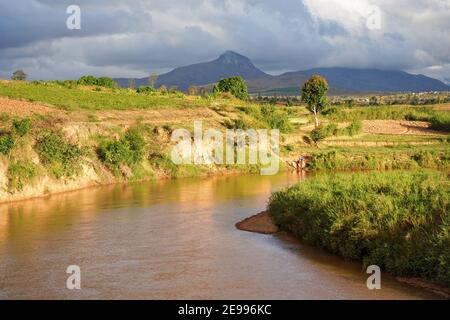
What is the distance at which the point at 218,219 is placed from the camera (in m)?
26.7

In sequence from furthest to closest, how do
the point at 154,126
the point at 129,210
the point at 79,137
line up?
the point at 154,126
the point at 79,137
the point at 129,210

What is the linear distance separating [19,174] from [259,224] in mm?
14590

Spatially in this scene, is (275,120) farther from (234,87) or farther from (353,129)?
Answer: (234,87)

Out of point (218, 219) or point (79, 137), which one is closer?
point (218, 219)

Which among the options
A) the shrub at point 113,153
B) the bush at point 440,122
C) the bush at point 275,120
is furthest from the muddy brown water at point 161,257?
the bush at point 440,122

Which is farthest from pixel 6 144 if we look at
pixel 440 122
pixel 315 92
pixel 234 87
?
pixel 234 87

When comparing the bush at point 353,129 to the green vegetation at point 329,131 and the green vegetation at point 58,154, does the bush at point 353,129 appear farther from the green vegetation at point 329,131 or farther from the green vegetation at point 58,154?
the green vegetation at point 58,154

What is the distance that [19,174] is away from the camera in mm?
32719

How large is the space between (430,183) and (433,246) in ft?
19.7

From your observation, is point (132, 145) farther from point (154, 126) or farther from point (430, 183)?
point (430, 183)

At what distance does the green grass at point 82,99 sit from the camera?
46.8m

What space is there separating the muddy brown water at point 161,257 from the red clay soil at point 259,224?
0.55 meters

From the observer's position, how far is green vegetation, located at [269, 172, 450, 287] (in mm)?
16203
